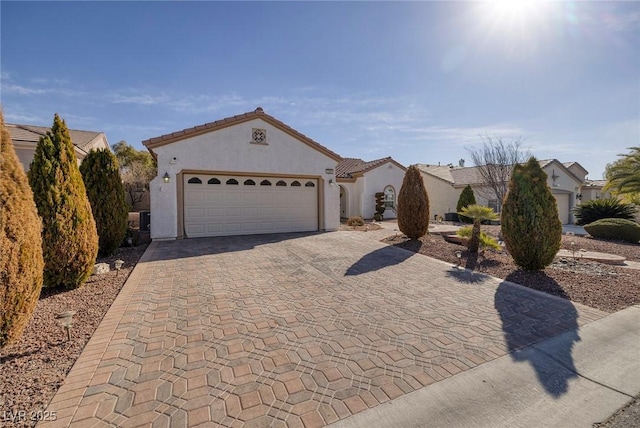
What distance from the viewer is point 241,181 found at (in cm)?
1332

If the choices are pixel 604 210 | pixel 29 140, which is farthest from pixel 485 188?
pixel 29 140

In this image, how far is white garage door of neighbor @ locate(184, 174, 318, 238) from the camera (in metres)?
12.5

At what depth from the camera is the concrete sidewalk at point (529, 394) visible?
254 centimetres

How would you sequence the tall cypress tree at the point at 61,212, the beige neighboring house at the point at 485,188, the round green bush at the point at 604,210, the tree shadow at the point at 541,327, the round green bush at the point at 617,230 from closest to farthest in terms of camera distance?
the tree shadow at the point at 541,327 → the tall cypress tree at the point at 61,212 → the round green bush at the point at 617,230 → the round green bush at the point at 604,210 → the beige neighboring house at the point at 485,188

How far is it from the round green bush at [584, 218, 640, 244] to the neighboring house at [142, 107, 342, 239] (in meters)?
13.2

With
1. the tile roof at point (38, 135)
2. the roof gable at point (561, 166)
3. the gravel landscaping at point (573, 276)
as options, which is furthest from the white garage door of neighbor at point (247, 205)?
the roof gable at point (561, 166)

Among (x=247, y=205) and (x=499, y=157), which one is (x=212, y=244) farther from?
(x=499, y=157)

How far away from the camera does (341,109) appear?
15156mm

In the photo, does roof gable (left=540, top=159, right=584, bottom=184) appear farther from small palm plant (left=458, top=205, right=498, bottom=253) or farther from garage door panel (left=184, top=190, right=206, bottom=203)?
garage door panel (left=184, top=190, right=206, bottom=203)

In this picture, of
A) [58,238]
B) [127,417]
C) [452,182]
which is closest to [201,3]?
[58,238]

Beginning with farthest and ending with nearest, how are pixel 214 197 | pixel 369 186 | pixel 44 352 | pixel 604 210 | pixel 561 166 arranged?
1. pixel 561 166
2. pixel 369 186
3. pixel 604 210
4. pixel 214 197
5. pixel 44 352

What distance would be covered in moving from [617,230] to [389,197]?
1321cm

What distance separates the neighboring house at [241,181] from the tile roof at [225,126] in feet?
0.11

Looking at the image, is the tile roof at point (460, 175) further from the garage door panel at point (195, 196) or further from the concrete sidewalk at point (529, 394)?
the concrete sidewalk at point (529, 394)
